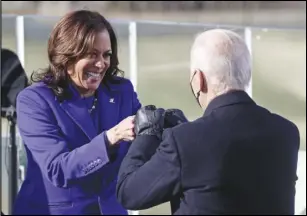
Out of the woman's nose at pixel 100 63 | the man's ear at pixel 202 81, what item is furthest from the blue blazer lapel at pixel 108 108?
the man's ear at pixel 202 81

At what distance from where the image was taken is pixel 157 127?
5.40 feet

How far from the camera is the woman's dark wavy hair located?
196 centimetres

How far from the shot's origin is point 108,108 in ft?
6.84

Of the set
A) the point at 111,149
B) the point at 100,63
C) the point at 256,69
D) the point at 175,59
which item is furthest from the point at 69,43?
the point at 256,69

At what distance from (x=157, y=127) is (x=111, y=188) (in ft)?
1.65

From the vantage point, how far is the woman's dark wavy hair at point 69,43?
196 cm

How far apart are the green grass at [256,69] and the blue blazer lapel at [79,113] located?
5.90 ft

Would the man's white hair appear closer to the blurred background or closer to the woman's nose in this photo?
the woman's nose

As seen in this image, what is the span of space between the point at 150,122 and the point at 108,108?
449mm

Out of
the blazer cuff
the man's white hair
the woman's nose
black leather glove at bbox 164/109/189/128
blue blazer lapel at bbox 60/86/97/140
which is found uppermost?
the man's white hair

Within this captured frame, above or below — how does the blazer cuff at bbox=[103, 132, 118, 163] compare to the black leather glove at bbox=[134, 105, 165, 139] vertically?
below

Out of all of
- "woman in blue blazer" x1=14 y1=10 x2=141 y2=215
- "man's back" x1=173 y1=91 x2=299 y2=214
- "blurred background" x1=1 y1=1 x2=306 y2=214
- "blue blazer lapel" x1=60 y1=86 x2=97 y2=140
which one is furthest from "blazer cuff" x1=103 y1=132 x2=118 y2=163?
"blurred background" x1=1 y1=1 x2=306 y2=214

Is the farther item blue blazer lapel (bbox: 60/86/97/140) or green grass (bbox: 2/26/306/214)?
green grass (bbox: 2/26/306/214)

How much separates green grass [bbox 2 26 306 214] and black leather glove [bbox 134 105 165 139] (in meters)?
2.13
